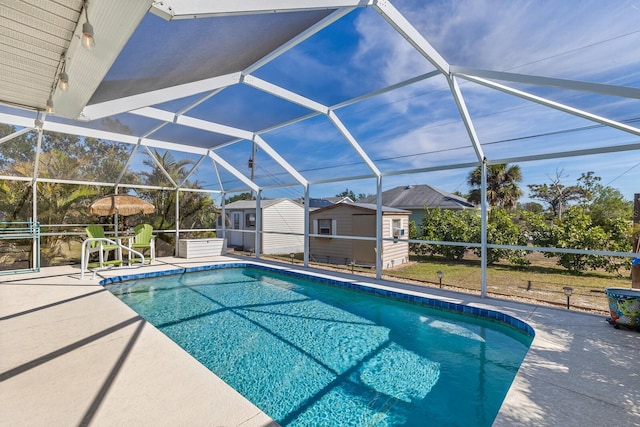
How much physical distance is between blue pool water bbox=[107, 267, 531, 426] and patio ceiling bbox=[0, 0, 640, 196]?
10.5 feet

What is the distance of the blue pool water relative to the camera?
2.98 metres

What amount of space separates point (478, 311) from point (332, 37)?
4.84 m

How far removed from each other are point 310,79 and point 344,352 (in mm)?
4175

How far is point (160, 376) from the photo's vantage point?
288 centimetres

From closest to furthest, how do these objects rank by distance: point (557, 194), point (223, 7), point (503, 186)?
point (223, 7), point (557, 194), point (503, 186)

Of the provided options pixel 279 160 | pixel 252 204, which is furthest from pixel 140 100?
pixel 252 204

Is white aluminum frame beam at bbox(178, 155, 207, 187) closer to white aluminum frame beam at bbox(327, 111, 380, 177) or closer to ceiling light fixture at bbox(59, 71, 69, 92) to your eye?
white aluminum frame beam at bbox(327, 111, 380, 177)

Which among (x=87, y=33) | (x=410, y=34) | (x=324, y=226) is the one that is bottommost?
(x=324, y=226)

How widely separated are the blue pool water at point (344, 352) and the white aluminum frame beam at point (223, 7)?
3.57m

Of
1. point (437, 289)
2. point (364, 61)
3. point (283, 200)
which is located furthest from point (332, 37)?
point (283, 200)

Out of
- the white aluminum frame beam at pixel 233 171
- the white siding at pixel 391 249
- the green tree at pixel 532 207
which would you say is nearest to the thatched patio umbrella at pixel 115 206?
the white aluminum frame beam at pixel 233 171

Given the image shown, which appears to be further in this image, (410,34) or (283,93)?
(283,93)

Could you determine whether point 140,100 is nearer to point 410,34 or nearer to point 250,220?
point 410,34

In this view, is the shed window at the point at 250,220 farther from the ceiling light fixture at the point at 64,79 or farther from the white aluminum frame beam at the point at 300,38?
the ceiling light fixture at the point at 64,79
